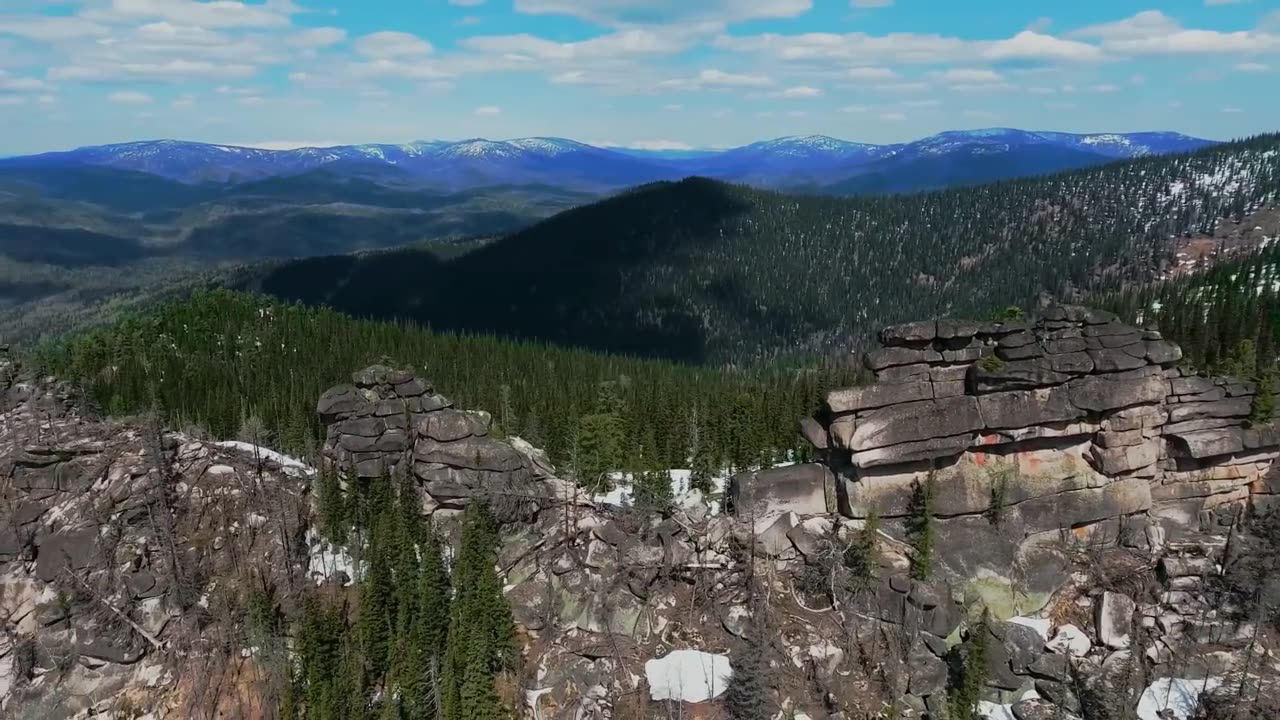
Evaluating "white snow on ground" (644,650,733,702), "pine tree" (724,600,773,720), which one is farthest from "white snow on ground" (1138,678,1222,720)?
"white snow on ground" (644,650,733,702)

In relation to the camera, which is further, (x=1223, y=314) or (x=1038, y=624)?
(x=1223, y=314)

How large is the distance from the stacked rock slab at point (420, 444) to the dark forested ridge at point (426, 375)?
1232cm

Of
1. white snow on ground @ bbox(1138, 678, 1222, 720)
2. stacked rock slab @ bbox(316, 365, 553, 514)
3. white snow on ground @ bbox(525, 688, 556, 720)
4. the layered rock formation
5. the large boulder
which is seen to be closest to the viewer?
white snow on ground @ bbox(1138, 678, 1222, 720)

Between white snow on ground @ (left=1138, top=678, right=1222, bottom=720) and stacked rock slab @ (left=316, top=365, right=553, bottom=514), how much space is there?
3792 cm

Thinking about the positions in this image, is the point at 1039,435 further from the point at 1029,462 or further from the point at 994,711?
the point at 994,711

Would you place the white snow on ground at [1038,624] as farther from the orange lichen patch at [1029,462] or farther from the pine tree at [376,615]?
the pine tree at [376,615]

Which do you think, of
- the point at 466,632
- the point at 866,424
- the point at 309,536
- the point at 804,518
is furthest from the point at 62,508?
the point at 866,424

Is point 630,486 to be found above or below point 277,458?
below

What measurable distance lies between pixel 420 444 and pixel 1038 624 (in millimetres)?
43132

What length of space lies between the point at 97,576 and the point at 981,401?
61.5m

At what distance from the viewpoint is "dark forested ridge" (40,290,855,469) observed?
2913 inches

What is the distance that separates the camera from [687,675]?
1682 inches

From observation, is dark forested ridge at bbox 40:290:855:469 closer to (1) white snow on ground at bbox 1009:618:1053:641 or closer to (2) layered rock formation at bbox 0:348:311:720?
(2) layered rock formation at bbox 0:348:311:720

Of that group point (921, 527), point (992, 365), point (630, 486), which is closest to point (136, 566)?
point (630, 486)
